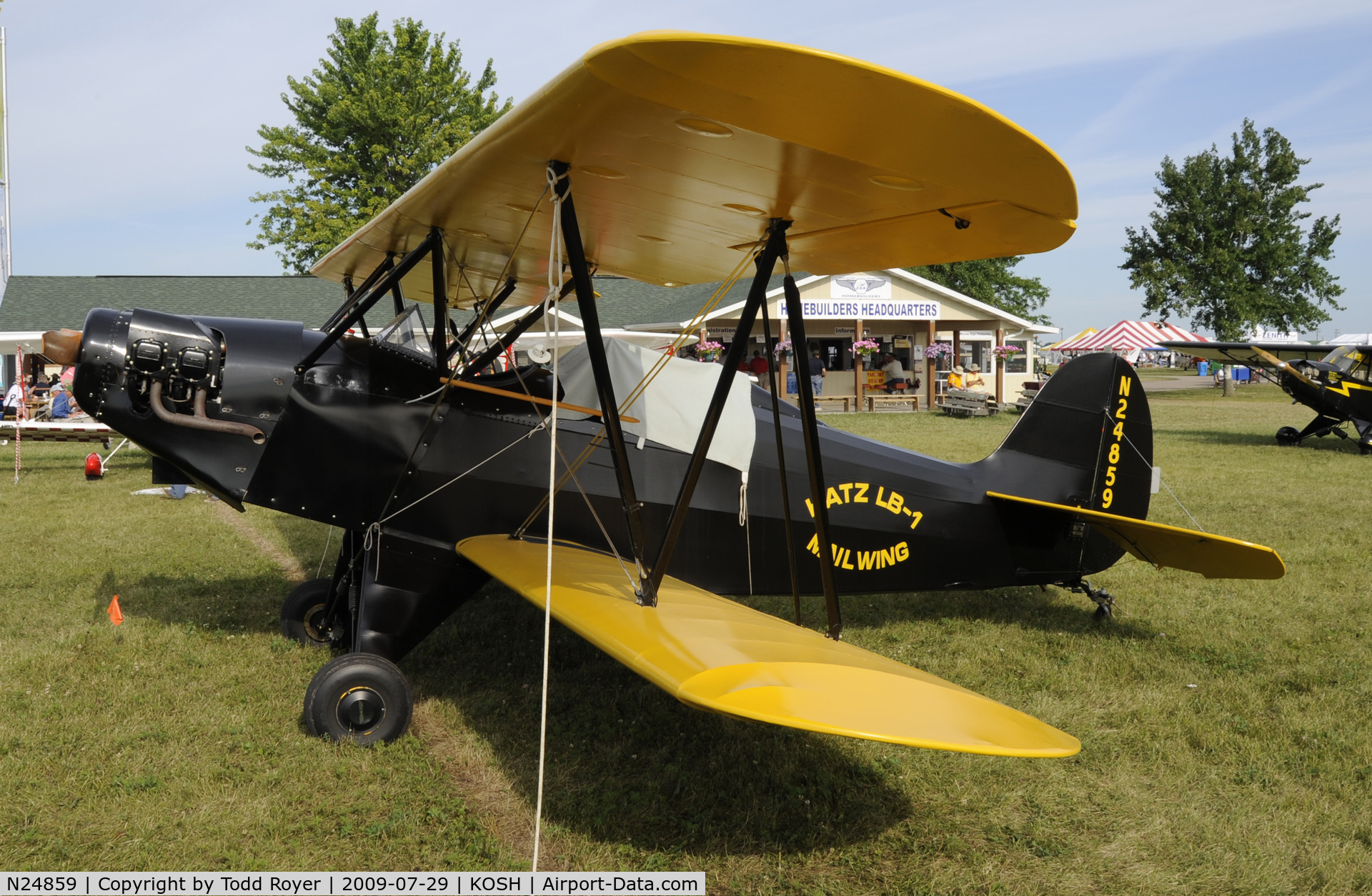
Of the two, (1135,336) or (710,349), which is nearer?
(710,349)

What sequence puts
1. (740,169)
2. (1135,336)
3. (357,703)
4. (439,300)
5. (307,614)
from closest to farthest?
(740,169)
(357,703)
(439,300)
(307,614)
(1135,336)

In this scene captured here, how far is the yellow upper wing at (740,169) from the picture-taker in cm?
233

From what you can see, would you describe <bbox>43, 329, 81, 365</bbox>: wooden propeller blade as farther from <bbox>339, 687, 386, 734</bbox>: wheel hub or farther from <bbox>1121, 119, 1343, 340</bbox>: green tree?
<bbox>1121, 119, 1343, 340</bbox>: green tree

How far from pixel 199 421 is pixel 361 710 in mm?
1565

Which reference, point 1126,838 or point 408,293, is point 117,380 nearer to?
point 408,293

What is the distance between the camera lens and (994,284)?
200 feet

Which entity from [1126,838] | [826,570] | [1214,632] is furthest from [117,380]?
[1214,632]

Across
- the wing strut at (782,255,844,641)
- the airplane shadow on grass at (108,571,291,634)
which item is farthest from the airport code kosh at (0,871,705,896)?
the airplane shadow on grass at (108,571,291,634)

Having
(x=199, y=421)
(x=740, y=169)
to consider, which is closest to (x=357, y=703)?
(x=199, y=421)

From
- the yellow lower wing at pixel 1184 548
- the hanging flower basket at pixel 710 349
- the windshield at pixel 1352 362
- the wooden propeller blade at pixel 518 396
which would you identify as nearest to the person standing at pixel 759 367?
the hanging flower basket at pixel 710 349

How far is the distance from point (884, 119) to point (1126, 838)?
2892mm

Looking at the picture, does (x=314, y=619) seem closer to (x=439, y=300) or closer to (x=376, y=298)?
(x=376, y=298)

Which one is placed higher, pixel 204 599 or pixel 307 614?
pixel 307 614

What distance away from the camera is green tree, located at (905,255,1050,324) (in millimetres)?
57094
